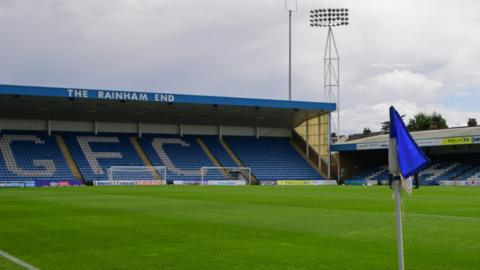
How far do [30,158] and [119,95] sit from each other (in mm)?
10830

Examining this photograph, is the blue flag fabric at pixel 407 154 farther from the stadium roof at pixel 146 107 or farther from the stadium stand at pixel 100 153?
the stadium stand at pixel 100 153

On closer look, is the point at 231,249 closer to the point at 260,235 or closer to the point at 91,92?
the point at 260,235

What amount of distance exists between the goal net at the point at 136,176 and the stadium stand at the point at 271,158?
10634 mm

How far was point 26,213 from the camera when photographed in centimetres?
1998

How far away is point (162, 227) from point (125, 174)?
4747 centimetres

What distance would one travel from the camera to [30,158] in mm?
59156

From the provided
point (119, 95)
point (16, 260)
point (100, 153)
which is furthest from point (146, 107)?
point (16, 260)

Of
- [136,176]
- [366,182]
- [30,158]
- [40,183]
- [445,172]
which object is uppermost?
[30,158]

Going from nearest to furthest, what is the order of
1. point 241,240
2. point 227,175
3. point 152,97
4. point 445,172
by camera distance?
1. point 241,240
2. point 152,97
3. point 445,172
4. point 227,175

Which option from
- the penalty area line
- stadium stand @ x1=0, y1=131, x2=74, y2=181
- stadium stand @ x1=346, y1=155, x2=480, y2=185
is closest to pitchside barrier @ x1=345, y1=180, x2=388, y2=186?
stadium stand @ x1=346, y1=155, x2=480, y2=185

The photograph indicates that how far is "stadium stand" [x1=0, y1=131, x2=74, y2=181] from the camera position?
187 ft

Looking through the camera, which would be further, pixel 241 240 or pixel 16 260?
pixel 241 240

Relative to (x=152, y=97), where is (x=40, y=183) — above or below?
below

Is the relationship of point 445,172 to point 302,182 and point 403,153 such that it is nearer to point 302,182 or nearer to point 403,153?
point 302,182
